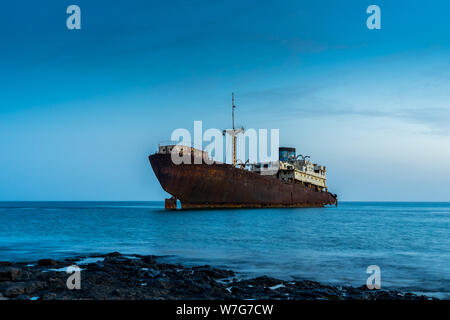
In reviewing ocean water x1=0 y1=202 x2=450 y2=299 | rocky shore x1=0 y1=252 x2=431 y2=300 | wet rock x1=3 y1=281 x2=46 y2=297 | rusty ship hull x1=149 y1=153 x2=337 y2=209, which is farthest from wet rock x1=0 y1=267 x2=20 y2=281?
rusty ship hull x1=149 y1=153 x2=337 y2=209

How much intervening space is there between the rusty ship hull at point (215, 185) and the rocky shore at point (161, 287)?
28.0 meters

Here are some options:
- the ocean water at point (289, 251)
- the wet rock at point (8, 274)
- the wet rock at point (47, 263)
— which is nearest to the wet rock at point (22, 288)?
the wet rock at point (8, 274)

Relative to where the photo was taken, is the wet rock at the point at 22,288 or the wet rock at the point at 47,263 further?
the wet rock at the point at 47,263

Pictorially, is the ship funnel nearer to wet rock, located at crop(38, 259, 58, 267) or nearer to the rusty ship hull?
Result: the rusty ship hull

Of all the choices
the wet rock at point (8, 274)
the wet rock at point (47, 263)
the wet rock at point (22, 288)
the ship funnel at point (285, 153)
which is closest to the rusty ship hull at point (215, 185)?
the ship funnel at point (285, 153)

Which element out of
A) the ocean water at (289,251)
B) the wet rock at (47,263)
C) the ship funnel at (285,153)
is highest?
the ship funnel at (285,153)

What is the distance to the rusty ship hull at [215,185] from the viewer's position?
39125 mm

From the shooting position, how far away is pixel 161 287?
29.0ft

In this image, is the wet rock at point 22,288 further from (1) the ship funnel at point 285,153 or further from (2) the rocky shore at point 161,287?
(1) the ship funnel at point 285,153

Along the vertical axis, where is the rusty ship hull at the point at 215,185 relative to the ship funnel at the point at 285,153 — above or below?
below

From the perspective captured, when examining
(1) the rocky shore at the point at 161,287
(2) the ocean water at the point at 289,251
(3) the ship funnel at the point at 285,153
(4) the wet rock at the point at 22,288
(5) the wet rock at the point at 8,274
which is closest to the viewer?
(4) the wet rock at the point at 22,288

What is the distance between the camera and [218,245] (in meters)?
18.7

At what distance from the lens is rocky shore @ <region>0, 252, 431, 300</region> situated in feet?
25.7

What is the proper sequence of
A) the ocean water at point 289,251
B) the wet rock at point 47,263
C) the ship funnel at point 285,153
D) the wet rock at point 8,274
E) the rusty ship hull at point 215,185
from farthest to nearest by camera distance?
the ship funnel at point 285,153 < the rusty ship hull at point 215,185 < the wet rock at point 47,263 < the ocean water at point 289,251 < the wet rock at point 8,274
